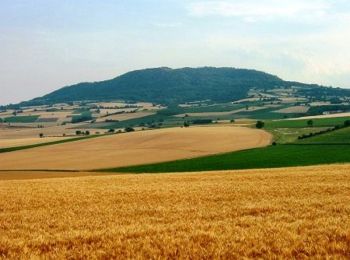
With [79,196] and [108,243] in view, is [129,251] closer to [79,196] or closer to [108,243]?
[108,243]

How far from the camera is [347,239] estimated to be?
12.5m

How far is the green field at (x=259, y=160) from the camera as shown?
6488cm

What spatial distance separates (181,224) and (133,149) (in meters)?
76.8

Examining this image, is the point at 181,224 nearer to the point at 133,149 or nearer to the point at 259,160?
the point at 259,160

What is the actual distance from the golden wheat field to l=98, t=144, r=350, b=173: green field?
40080mm

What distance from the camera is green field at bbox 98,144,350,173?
6488 centimetres

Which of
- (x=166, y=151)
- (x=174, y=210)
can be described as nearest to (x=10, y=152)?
(x=166, y=151)

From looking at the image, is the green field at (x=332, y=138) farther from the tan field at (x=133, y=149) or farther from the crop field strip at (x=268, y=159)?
the tan field at (x=133, y=149)

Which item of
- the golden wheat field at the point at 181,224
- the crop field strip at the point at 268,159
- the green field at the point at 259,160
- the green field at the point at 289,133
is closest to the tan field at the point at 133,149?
the green field at the point at 289,133

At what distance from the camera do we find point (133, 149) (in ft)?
300

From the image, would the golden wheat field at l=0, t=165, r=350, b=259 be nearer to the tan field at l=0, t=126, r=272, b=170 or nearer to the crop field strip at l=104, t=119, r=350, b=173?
the crop field strip at l=104, t=119, r=350, b=173

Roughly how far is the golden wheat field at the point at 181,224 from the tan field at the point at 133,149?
49.7 metres

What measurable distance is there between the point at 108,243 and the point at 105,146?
86122mm

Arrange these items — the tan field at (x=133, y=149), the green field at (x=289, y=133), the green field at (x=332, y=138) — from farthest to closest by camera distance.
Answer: the green field at (x=289, y=133) → the green field at (x=332, y=138) → the tan field at (x=133, y=149)
